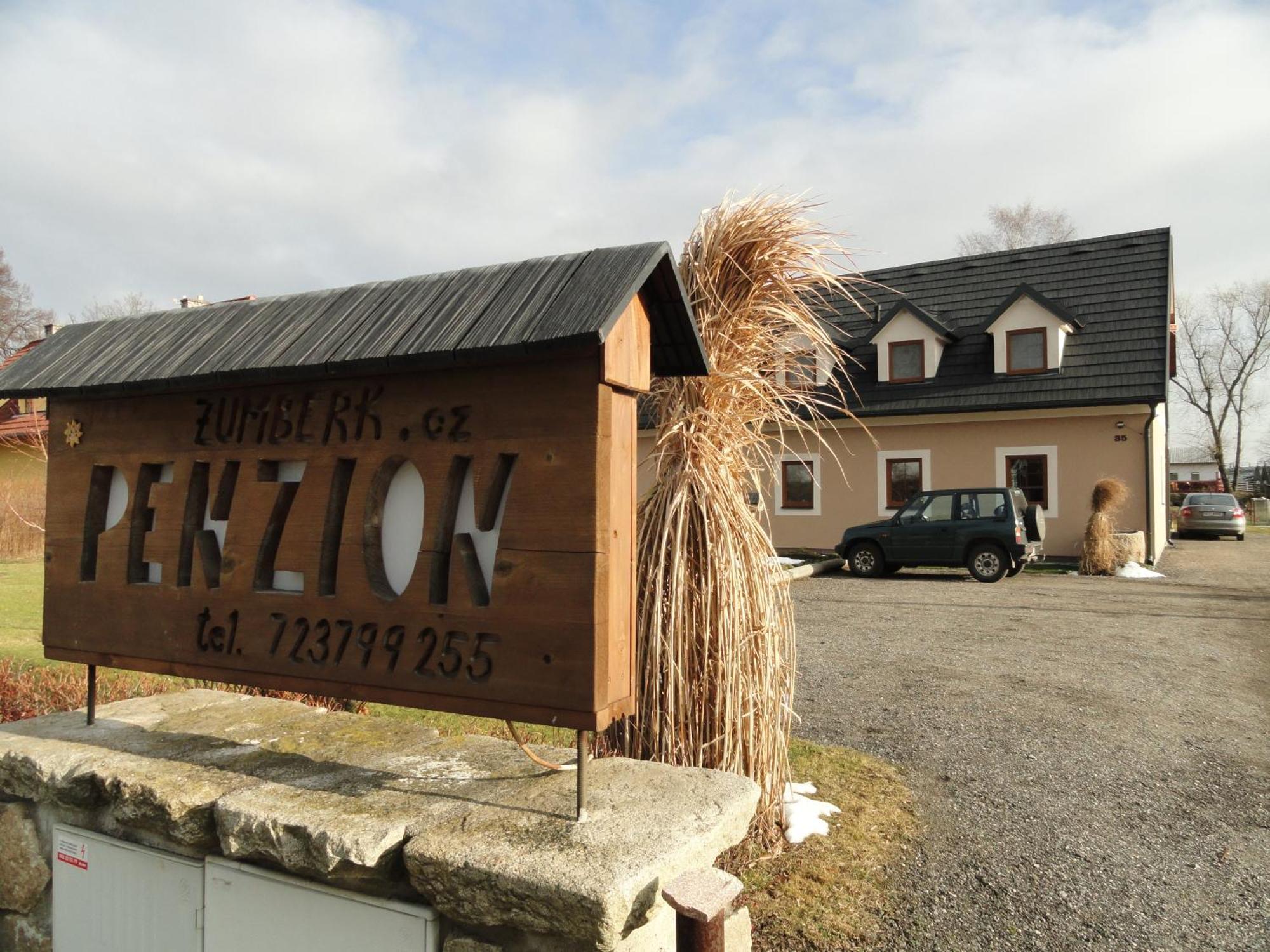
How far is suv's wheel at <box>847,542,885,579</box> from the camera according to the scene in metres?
15.1

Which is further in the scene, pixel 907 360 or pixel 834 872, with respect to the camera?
pixel 907 360

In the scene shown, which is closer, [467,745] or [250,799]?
[250,799]

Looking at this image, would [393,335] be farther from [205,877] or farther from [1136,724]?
[1136,724]

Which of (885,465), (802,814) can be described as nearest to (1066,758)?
(802,814)

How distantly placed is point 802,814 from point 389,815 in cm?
224

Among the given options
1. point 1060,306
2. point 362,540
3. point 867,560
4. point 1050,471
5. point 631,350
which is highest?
point 1060,306

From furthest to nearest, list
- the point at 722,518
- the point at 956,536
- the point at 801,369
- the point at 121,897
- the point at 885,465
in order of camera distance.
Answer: the point at 885,465 < the point at 956,536 < the point at 801,369 < the point at 722,518 < the point at 121,897

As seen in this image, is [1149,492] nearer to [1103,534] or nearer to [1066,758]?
[1103,534]

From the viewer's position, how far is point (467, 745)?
2.93m

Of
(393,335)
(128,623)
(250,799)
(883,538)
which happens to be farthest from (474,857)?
(883,538)

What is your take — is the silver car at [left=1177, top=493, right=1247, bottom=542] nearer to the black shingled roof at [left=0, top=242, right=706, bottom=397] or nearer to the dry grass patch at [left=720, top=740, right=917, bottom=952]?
the dry grass patch at [left=720, top=740, right=917, bottom=952]

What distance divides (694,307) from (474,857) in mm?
2188

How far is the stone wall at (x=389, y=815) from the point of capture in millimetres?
1952

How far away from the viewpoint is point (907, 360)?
1873 cm
